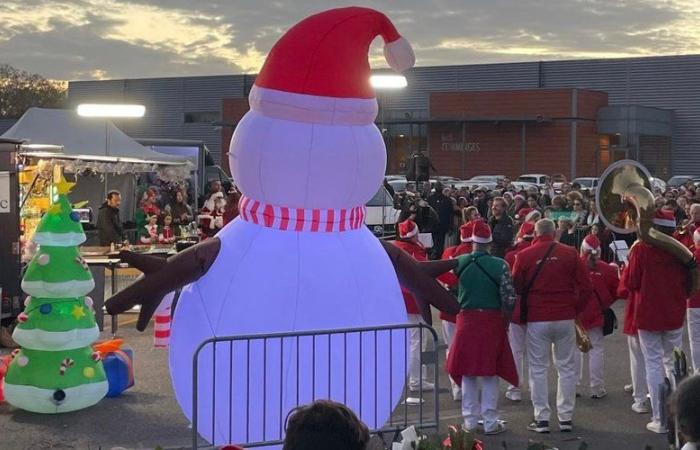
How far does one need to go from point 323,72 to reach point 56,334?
14.3 ft

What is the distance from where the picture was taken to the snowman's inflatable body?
5.27m

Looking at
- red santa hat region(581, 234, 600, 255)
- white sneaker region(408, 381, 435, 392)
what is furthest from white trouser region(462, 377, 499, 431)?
red santa hat region(581, 234, 600, 255)

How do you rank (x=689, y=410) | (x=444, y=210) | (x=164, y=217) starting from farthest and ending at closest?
1. (x=444, y=210)
2. (x=164, y=217)
3. (x=689, y=410)

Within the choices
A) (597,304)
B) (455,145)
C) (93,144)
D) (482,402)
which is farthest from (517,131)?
(482,402)

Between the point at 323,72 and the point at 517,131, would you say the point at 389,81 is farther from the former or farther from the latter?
the point at 517,131

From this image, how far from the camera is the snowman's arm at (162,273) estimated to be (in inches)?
213

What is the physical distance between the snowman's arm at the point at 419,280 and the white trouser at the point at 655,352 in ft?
9.30

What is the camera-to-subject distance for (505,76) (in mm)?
53531

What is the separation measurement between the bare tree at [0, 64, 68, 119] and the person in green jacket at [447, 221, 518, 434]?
70055mm

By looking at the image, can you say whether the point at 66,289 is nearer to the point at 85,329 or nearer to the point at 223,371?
the point at 85,329

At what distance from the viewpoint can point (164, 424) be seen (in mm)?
8117

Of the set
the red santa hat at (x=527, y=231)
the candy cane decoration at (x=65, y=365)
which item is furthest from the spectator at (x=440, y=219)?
the candy cane decoration at (x=65, y=365)

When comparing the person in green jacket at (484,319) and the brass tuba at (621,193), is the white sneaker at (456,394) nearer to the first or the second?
the person in green jacket at (484,319)

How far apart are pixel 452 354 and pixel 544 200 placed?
1511 centimetres
